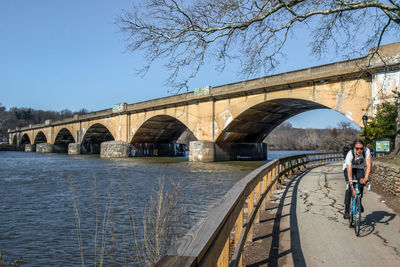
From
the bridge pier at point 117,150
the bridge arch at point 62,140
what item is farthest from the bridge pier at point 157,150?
the bridge arch at point 62,140

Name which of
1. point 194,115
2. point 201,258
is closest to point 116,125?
point 194,115

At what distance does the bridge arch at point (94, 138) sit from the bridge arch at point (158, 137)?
9.78 m

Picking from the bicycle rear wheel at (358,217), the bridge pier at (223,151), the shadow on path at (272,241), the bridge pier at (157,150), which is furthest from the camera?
the bridge pier at (157,150)

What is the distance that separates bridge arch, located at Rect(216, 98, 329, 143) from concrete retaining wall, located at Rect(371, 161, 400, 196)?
11782 millimetres

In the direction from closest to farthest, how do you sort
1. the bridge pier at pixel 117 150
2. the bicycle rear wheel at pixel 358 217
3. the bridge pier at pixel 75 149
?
the bicycle rear wheel at pixel 358 217 < the bridge pier at pixel 117 150 < the bridge pier at pixel 75 149

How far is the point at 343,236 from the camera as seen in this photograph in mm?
4879

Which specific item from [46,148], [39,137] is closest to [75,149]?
[46,148]

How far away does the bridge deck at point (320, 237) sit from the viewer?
12.6 feet

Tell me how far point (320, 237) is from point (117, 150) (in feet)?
120

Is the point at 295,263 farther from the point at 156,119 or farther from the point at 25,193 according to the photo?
the point at 156,119

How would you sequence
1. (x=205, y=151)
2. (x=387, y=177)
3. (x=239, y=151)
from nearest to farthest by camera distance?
1. (x=387, y=177)
2. (x=205, y=151)
3. (x=239, y=151)

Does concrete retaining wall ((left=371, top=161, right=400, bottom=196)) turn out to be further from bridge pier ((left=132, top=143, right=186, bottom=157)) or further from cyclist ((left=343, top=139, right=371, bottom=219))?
bridge pier ((left=132, top=143, right=186, bottom=157))

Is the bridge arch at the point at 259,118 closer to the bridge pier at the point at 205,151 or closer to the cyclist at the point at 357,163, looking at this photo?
the bridge pier at the point at 205,151

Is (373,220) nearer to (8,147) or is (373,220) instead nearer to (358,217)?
(358,217)
